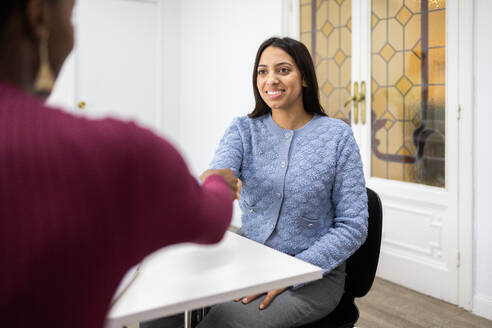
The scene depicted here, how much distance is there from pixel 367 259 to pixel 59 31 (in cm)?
132

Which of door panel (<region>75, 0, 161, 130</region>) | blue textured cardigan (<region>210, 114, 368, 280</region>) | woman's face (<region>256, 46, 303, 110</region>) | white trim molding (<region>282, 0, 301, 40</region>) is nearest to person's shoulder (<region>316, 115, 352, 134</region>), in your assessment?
blue textured cardigan (<region>210, 114, 368, 280</region>)

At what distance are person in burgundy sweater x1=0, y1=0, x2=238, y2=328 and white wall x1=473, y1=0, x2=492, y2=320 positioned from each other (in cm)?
241

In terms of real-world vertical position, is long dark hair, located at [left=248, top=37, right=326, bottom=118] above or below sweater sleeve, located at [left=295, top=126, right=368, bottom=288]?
above

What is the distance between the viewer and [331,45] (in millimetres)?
3482

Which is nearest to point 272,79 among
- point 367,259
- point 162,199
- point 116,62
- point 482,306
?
point 367,259

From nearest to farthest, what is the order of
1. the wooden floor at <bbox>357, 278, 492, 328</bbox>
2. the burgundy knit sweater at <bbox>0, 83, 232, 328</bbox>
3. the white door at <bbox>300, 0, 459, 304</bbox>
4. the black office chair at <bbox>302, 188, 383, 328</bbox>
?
the burgundy knit sweater at <bbox>0, 83, 232, 328</bbox>, the black office chair at <bbox>302, 188, 383, 328</bbox>, the wooden floor at <bbox>357, 278, 492, 328</bbox>, the white door at <bbox>300, 0, 459, 304</bbox>

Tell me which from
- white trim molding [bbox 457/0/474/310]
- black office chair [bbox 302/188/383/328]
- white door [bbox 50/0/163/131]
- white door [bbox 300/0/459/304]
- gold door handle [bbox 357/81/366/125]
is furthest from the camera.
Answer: white door [bbox 50/0/163/131]

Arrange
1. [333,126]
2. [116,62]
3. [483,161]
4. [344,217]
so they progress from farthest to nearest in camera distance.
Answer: [116,62]
[483,161]
[333,126]
[344,217]

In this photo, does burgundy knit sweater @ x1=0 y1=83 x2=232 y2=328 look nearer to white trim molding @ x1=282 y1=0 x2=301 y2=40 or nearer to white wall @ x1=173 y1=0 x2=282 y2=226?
white trim molding @ x1=282 y1=0 x2=301 y2=40

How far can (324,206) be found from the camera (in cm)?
158

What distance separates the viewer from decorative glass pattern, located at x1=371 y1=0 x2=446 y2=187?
110 inches

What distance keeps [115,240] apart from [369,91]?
9.71 feet

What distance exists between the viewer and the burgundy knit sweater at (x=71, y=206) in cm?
43

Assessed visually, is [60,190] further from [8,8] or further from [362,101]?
[362,101]
